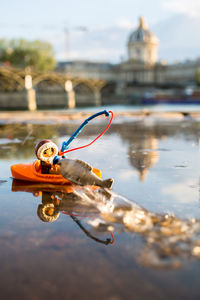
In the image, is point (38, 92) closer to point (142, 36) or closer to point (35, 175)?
point (142, 36)

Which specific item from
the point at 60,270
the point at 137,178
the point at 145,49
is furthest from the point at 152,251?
the point at 145,49

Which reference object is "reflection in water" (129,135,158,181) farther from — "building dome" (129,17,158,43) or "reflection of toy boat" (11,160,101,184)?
"building dome" (129,17,158,43)

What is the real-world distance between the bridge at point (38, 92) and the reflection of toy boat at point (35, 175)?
44607 millimetres

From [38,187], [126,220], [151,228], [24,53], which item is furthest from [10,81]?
[151,228]

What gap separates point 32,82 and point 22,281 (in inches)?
2271

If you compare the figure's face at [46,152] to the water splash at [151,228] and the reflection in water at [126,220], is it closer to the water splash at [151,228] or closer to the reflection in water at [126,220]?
the reflection in water at [126,220]

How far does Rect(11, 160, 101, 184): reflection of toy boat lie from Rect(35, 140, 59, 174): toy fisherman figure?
0.12 metres

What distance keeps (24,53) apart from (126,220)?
85980 millimetres

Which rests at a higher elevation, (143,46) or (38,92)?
(143,46)

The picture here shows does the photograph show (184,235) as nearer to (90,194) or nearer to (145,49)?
(90,194)

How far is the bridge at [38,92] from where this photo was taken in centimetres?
5512

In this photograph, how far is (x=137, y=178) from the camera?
7.00 metres

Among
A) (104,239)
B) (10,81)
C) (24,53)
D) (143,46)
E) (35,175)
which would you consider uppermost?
(143,46)

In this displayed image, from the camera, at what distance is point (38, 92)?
8056 cm
